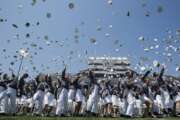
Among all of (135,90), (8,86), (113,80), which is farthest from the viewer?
(113,80)

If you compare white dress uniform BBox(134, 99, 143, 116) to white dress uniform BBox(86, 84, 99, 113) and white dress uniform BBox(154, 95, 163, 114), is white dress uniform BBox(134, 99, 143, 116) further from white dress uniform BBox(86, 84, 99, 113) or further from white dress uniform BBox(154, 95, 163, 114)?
white dress uniform BBox(86, 84, 99, 113)

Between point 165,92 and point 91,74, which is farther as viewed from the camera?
point 165,92

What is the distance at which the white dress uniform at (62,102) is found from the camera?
22.6 metres

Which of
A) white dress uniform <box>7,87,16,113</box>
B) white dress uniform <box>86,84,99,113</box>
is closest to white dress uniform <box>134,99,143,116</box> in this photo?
white dress uniform <box>86,84,99,113</box>

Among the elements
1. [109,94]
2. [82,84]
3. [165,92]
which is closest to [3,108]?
[82,84]

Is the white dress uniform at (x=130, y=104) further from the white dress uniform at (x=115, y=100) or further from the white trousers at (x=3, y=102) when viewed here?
the white trousers at (x=3, y=102)

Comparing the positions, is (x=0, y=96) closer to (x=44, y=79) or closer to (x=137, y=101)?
(x=44, y=79)

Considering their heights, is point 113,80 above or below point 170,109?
above

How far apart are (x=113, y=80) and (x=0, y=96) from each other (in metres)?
6.47

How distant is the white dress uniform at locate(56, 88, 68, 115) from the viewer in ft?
74.2

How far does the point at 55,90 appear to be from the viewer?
2377cm

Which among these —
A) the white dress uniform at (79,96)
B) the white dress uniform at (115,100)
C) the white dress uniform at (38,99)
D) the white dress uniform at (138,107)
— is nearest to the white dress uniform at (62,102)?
the white dress uniform at (79,96)

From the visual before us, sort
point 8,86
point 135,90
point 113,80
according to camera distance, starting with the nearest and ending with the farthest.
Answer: point 8,86, point 135,90, point 113,80

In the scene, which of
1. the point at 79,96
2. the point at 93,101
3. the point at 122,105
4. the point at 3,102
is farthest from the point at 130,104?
the point at 3,102
